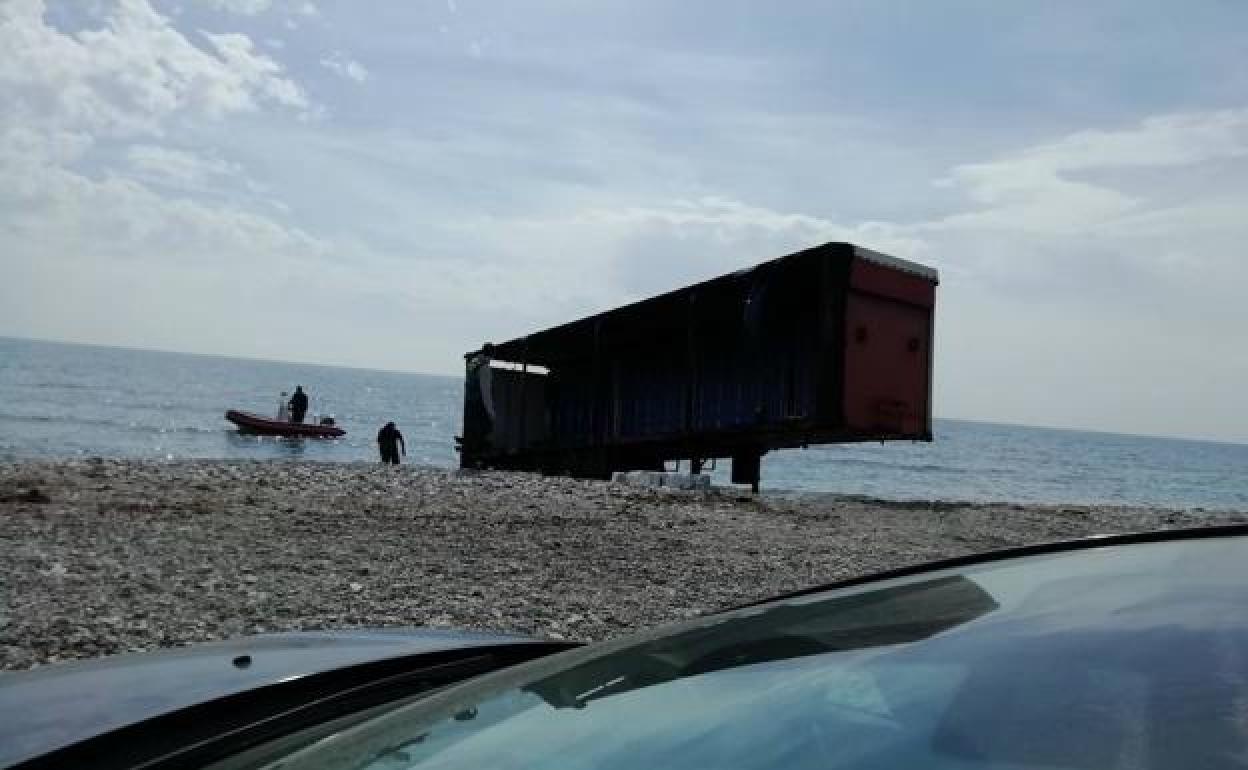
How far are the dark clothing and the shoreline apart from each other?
24.0 m

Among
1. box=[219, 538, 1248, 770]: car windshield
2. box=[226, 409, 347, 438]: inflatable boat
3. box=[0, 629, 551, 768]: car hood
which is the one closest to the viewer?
box=[219, 538, 1248, 770]: car windshield

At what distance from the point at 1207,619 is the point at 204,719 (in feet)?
5.60

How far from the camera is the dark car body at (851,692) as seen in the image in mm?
1315

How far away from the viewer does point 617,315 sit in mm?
17781

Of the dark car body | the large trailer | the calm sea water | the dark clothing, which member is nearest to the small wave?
the calm sea water

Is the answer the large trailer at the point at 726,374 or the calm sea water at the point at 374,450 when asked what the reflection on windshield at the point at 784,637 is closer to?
the large trailer at the point at 726,374

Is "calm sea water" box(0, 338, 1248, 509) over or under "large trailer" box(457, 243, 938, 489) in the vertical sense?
under

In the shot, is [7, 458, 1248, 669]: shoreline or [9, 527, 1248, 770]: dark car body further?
[7, 458, 1248, 669]: shoreline

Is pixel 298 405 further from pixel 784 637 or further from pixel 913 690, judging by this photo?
pixel 913 690

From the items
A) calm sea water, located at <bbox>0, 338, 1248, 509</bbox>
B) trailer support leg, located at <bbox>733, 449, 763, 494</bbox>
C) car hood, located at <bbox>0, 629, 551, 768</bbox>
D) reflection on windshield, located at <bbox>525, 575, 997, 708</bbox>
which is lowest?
calm sea water, located at <bbox>0, 338, 1248, 509</bbox>

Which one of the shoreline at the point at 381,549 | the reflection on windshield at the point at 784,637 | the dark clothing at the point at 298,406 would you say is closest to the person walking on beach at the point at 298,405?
the dark clothing at the point at 298,406

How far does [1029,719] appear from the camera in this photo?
1.33 m

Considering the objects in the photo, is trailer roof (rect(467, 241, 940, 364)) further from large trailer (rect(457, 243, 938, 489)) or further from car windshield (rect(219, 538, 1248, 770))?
car windshield (rect(219, 538, 1248, 770))

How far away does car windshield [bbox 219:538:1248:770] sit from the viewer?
4.25 feet
